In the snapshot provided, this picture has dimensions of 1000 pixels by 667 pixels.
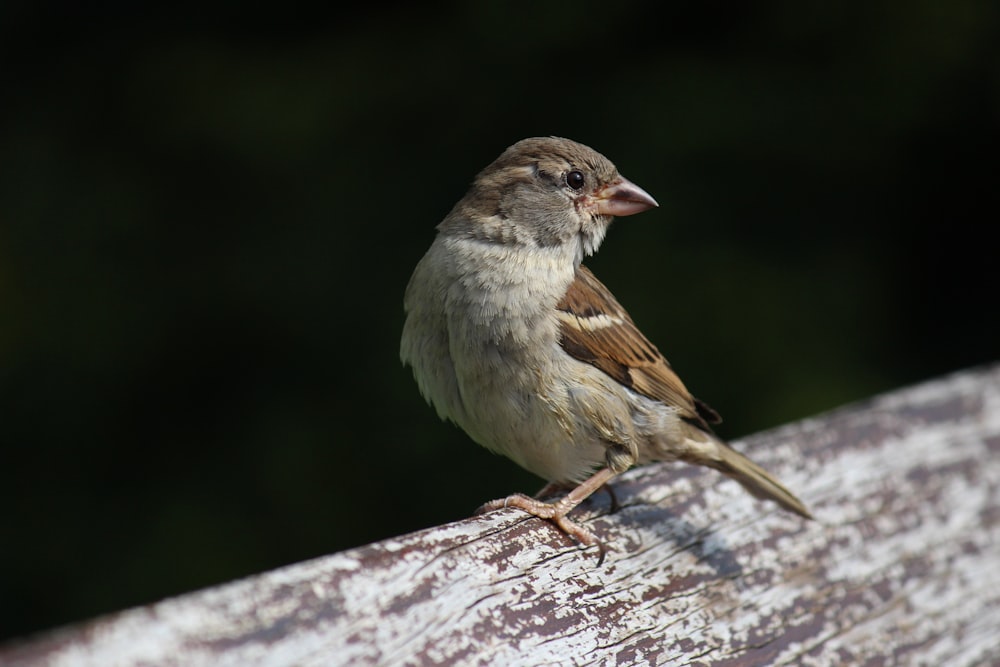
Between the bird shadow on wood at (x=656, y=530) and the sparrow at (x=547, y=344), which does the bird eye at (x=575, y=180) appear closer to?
the sparrow at (x=547, y=344)

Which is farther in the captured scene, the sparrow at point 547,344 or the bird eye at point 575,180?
the bird eye at point 575,180

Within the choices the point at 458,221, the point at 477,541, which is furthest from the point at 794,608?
the point at 458,221

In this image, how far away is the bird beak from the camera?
224 cm

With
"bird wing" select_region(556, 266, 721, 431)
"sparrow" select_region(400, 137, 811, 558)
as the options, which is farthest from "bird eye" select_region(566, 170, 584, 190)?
"bird wing" select_region(556, 266, 721, 431)

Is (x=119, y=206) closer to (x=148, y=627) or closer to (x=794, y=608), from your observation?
(x=794, y=608)

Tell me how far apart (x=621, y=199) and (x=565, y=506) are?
74 cm

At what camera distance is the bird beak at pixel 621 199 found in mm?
2244

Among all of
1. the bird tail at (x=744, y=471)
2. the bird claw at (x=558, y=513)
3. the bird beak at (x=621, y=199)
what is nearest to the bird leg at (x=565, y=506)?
the bird claw at (x=558, y=513)

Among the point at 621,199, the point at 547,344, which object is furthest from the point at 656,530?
the point at 621,199

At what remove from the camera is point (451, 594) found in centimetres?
132

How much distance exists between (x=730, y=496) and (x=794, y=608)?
0.29 metres

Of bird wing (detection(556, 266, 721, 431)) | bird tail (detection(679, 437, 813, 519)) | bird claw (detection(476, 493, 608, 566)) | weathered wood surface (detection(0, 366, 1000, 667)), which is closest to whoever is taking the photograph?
weathered wood surface (detection(0, 366, 1000, 667))

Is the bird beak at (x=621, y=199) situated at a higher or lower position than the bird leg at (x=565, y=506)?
higher

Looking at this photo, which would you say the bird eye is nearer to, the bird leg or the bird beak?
the bird beak
